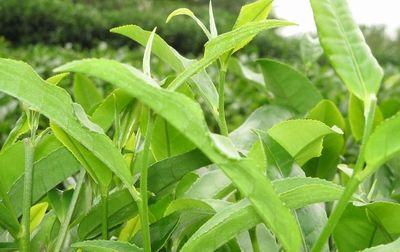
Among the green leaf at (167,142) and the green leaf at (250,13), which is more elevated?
the green leaf at (250,13)

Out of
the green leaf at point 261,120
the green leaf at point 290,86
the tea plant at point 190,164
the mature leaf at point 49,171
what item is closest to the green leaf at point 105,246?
the tea plant at point 190,164

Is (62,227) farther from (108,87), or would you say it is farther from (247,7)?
(108,87)

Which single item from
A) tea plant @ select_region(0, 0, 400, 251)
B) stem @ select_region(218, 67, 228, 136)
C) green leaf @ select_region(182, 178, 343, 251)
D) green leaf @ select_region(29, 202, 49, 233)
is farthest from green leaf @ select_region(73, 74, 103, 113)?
green leaf @ select_region(182, 178, 343, 251)

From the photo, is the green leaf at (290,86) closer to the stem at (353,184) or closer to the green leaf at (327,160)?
the green leaf at (327,160)

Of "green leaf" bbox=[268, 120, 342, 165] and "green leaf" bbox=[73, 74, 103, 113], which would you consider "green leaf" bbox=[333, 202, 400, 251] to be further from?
"green leaf" bbox=[73, 74, 103, 113]

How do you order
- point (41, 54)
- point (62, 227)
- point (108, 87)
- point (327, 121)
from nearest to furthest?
point (62, 227)
point (327, 121)
point (108, 87)
point (41, 54)

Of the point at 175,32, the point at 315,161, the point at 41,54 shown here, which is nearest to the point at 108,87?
the point at 41,54

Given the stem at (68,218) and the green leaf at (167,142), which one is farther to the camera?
the green leaf at (167,142)

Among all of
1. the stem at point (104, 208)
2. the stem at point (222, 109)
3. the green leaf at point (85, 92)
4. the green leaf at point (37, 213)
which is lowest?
the green leaf at point (37, 213)
